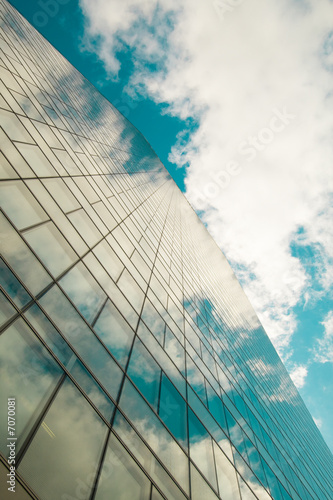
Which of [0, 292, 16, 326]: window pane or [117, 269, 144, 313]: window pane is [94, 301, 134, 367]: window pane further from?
[0, 292, 16, 326]: window pane

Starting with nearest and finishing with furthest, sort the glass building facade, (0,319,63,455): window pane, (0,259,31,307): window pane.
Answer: (0,319,63,455): window pane → the glass building facade → (0,259,31,307): window pane

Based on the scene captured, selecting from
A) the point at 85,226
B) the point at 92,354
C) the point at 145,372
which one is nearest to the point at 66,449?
the point at 92,354

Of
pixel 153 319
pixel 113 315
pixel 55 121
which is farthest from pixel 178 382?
pixel 55 121

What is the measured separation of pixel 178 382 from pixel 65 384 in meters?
6.30

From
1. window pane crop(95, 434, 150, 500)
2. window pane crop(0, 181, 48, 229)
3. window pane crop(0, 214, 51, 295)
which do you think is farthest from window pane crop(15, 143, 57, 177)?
window pane crop(95, 434, 150, 500)

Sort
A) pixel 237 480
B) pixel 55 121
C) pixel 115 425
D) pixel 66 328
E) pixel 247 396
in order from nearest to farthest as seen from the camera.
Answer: pixel 115 425
pixel 66 328
pixel 237 480
pixel 55 121
pixel 247 396

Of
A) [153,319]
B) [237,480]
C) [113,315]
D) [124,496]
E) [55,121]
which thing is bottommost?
[124,496]

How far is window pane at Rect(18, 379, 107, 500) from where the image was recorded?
4.22m

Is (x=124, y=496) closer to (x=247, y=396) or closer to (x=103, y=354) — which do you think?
(x=103, y=354)

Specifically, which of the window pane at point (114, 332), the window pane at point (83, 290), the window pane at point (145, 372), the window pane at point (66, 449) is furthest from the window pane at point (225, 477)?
the window pane at point (83, 290)

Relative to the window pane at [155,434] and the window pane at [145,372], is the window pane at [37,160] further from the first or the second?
the window pane at [155,434]

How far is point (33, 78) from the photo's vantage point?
16312 millimetres

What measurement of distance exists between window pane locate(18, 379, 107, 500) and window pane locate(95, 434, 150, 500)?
281 mm

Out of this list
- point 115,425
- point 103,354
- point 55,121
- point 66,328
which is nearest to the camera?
point 115,425
